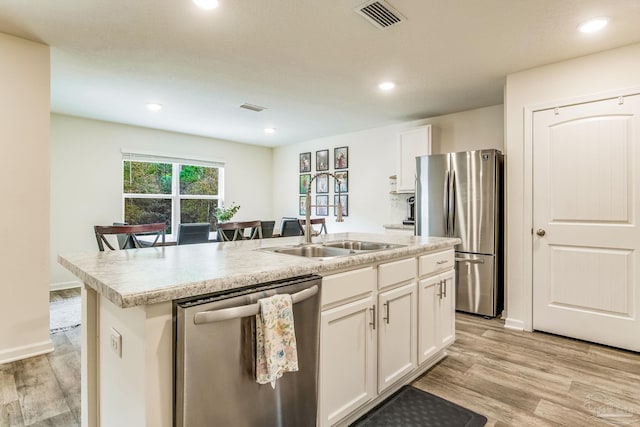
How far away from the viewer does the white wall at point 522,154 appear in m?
2.87

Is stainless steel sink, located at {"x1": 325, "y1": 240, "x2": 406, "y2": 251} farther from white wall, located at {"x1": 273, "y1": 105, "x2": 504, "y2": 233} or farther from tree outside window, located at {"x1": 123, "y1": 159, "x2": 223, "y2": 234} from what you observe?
tree outside window, located at {"x1": 123, "y1": 159, "x2": 223, "y2": 234}

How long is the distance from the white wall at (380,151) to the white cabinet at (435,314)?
8.17 feet

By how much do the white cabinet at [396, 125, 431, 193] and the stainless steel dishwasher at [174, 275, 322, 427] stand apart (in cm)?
351

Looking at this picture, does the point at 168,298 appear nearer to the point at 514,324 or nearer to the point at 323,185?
the point at 514,324

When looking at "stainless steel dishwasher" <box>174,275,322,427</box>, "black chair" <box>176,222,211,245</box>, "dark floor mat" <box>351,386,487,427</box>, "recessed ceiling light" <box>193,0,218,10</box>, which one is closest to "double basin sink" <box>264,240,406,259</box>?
"stainless steel dishwasher" <box>174,275,322,427</box>

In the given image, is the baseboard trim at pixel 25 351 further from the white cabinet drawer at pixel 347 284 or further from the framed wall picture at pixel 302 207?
the framed wall picture at pixel 302 207

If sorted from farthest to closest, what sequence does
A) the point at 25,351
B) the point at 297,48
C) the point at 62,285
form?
the point at 62,285 < the point at 297,48 < the point at 25,351

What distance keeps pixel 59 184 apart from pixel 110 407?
4426 mm

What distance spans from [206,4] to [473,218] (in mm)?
3045

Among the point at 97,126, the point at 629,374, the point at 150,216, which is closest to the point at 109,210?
the point at 150,216

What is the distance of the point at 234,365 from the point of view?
117cm

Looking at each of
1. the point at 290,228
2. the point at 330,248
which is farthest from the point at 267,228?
the point at 330,248

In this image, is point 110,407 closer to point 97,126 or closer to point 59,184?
point 59,184

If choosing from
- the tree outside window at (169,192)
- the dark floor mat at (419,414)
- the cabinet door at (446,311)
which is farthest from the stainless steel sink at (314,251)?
the tree outside window at (169,192)
